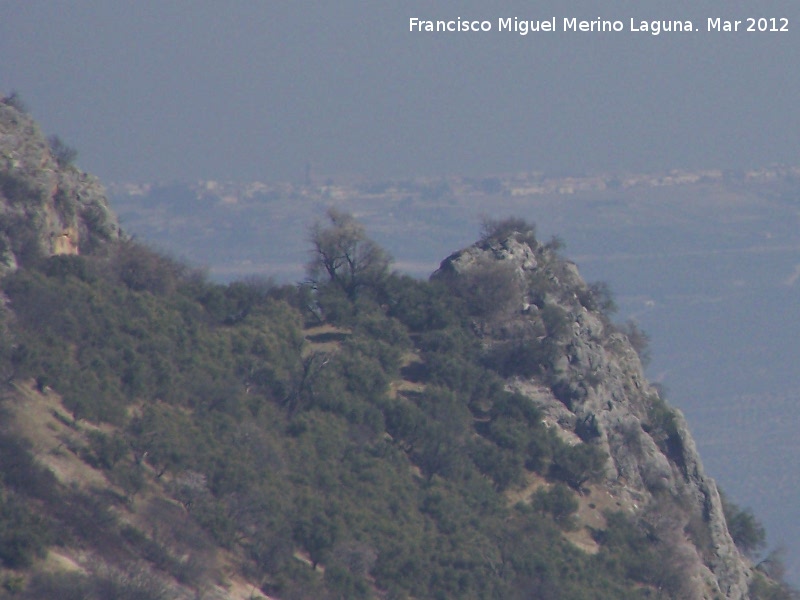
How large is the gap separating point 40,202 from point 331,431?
32.4ft

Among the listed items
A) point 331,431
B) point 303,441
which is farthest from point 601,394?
point 303,441

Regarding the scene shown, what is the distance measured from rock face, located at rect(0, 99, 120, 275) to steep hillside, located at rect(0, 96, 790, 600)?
0.27 ft

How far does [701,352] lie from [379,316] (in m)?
130

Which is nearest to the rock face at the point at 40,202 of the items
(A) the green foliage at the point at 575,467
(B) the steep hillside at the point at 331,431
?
(B) the steep hillside at the point at 331,431

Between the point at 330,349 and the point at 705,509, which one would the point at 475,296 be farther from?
the point at 705,509

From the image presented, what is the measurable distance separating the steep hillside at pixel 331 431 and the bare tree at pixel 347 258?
0.07m

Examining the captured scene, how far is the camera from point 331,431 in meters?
28.6

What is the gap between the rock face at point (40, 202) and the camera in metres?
30.2

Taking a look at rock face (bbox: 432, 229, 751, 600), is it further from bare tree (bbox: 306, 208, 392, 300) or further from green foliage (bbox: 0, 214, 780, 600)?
bare tree (bbox: 306, 208, 392, 300)

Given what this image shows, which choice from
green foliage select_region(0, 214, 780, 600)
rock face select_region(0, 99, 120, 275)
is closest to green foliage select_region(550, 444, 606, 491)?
green foliage select_region(0, 214, 780, 600)

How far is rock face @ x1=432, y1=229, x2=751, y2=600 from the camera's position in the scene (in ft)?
103

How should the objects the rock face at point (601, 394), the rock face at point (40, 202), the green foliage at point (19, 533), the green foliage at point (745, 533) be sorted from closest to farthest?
1. the green foliage at point (19, 533)
2. the rock face at point (40, 202)
3. the rock face at point (601, 394)
4. the green foliage at point (745, 533)

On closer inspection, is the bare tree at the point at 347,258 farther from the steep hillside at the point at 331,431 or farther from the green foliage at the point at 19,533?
the green foliage at the point at 19,533

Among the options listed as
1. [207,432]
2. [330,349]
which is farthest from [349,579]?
[330,349]
